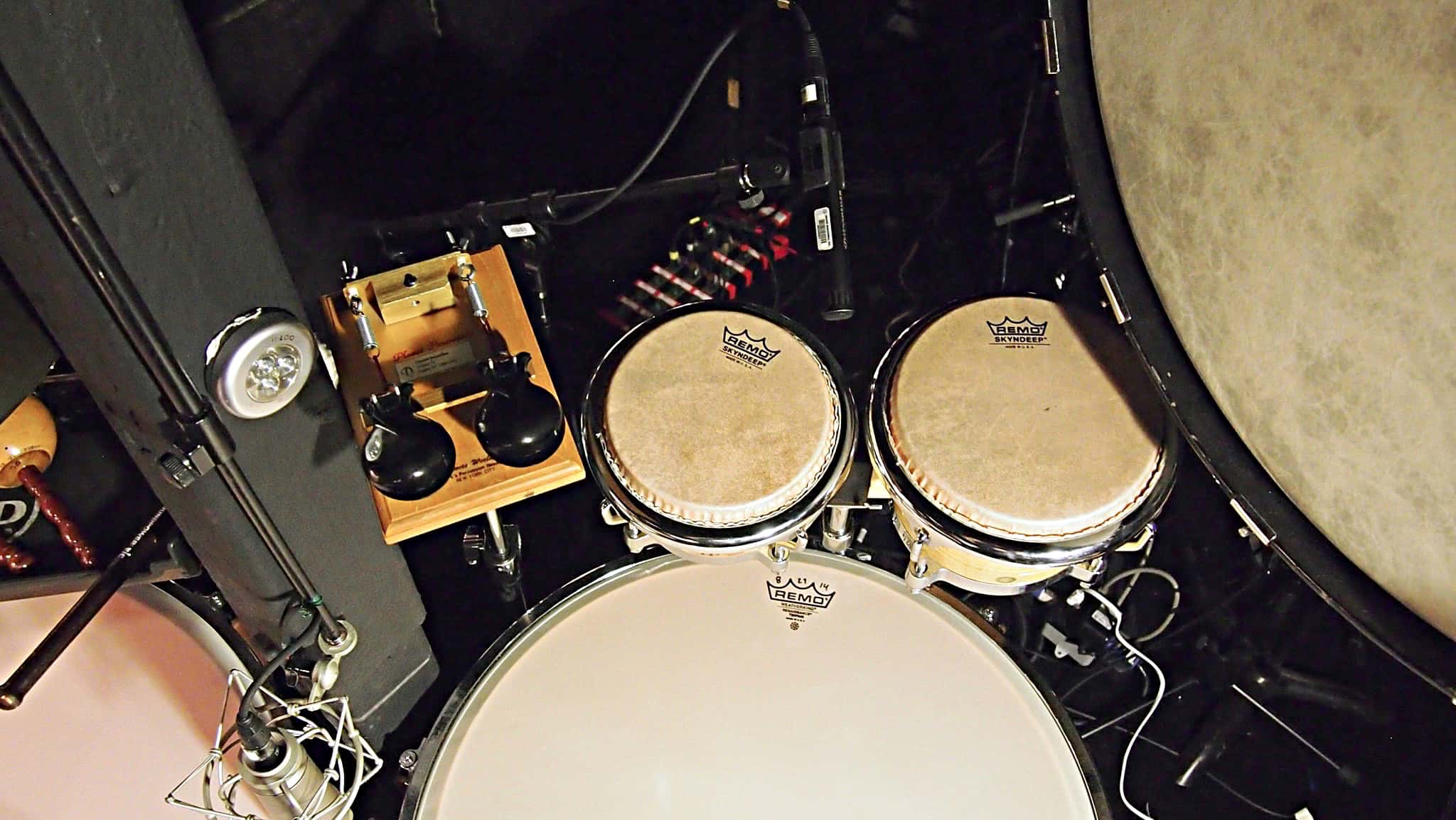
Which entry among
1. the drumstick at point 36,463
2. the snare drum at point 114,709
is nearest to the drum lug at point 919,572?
the snare drum at point 114,709

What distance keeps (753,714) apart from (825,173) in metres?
0.74

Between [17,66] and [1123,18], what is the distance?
0.87 m

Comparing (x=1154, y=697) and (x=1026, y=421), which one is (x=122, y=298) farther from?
(x=1154, y=697)

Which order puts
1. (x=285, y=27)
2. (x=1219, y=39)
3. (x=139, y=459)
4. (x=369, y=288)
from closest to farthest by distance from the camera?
1. (x=1219, y=39)
2. (x=139, y=459)
3. (x=369, y=288)
4. (x=285, y=27)

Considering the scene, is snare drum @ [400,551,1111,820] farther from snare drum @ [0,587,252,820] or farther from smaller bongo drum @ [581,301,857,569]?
snare drum @ [0,587,252,820]

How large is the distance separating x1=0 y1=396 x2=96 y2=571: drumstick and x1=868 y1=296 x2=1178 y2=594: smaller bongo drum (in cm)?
96

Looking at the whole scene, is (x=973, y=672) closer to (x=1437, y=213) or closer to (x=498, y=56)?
(x=1437, y=213)

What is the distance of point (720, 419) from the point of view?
3.67 ft

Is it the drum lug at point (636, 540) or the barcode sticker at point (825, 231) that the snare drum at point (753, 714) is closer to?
the drum lug at point (636, 540)

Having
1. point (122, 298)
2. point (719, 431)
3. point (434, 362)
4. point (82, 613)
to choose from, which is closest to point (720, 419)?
point (719, 431)

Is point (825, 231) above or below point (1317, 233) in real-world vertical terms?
below

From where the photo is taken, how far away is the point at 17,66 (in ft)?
2.27

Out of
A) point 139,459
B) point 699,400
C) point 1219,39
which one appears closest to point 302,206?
point 139,459

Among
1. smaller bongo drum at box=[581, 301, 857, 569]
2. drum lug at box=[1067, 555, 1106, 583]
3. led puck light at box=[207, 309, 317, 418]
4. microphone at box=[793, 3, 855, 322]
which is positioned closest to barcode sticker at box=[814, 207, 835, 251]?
microphone at box=[793, 3, 855, 322]
